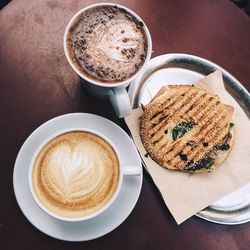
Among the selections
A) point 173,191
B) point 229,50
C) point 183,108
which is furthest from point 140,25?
point 173,191

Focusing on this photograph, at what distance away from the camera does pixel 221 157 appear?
1.28 m

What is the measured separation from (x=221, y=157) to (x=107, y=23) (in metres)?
0.59

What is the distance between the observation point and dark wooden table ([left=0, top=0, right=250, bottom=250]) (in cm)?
121

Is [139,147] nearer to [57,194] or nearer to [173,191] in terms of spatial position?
[173,191]

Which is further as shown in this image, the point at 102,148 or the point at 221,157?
the point at 221,157

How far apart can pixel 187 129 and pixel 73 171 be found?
1.45 feet

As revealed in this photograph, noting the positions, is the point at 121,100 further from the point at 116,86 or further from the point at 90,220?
the point at 90,220

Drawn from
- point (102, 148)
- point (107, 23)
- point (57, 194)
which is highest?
point (107, 23)

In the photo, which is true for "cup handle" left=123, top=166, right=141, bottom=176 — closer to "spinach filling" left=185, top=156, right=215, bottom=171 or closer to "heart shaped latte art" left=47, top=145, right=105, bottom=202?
"heart shaped latte art" left=47, top=145, right=105, bottom=202

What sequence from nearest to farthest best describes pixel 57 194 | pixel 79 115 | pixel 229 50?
pixel 57 194, pixel 79 115, pixel 229 50

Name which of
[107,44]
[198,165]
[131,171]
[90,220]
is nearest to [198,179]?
[198,165]

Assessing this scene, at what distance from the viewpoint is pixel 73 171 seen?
3.55 ft

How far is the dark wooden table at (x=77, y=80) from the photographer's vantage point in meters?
1.21

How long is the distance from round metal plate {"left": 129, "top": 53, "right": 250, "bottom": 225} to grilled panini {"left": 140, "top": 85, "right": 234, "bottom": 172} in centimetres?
5
